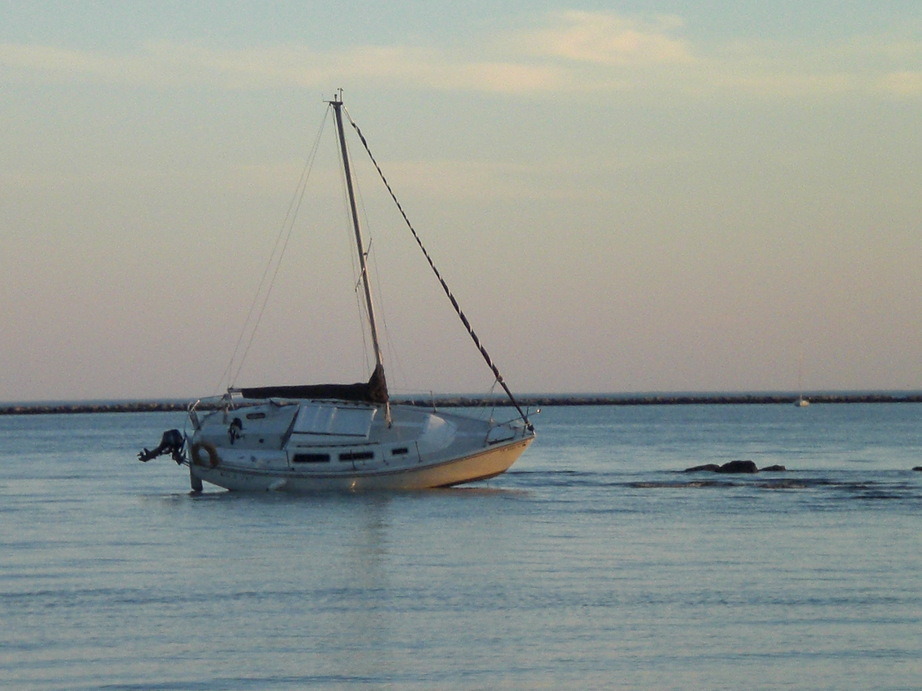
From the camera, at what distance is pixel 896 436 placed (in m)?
112

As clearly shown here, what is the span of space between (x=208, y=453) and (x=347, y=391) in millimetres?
4969

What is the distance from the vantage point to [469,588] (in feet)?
89.7

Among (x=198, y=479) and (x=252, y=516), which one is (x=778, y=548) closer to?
(x=252, y=516)

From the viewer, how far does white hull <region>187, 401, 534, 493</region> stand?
1891 inches

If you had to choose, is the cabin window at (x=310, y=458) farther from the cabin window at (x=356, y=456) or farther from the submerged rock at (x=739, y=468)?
the submerged rock at (x=739, y=468)

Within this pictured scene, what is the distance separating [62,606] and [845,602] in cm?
1295

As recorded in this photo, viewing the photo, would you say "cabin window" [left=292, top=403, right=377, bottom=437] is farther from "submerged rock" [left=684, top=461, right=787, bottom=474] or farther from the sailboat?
"submerged rock" [left=684, top=461, right=787, bottom=474]

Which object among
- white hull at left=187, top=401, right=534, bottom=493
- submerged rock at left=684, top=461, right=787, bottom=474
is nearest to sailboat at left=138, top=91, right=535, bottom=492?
white hull at left=187, top=401, right=534, bottom=493

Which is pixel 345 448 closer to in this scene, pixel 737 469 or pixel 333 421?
pixel 333 421

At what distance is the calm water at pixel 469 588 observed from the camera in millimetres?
19844

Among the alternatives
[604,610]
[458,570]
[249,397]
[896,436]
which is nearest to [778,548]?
[458,570]

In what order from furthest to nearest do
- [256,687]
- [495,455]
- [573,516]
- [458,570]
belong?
[495,455] < [573,516] < [458,570] < [256,687]

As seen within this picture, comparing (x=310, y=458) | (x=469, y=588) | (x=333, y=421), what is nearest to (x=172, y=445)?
(x=310, y=458)

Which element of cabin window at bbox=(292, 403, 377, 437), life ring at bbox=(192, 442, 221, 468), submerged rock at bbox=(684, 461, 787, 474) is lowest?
submerged rock at bbox=(684, 461, 787, 474)
